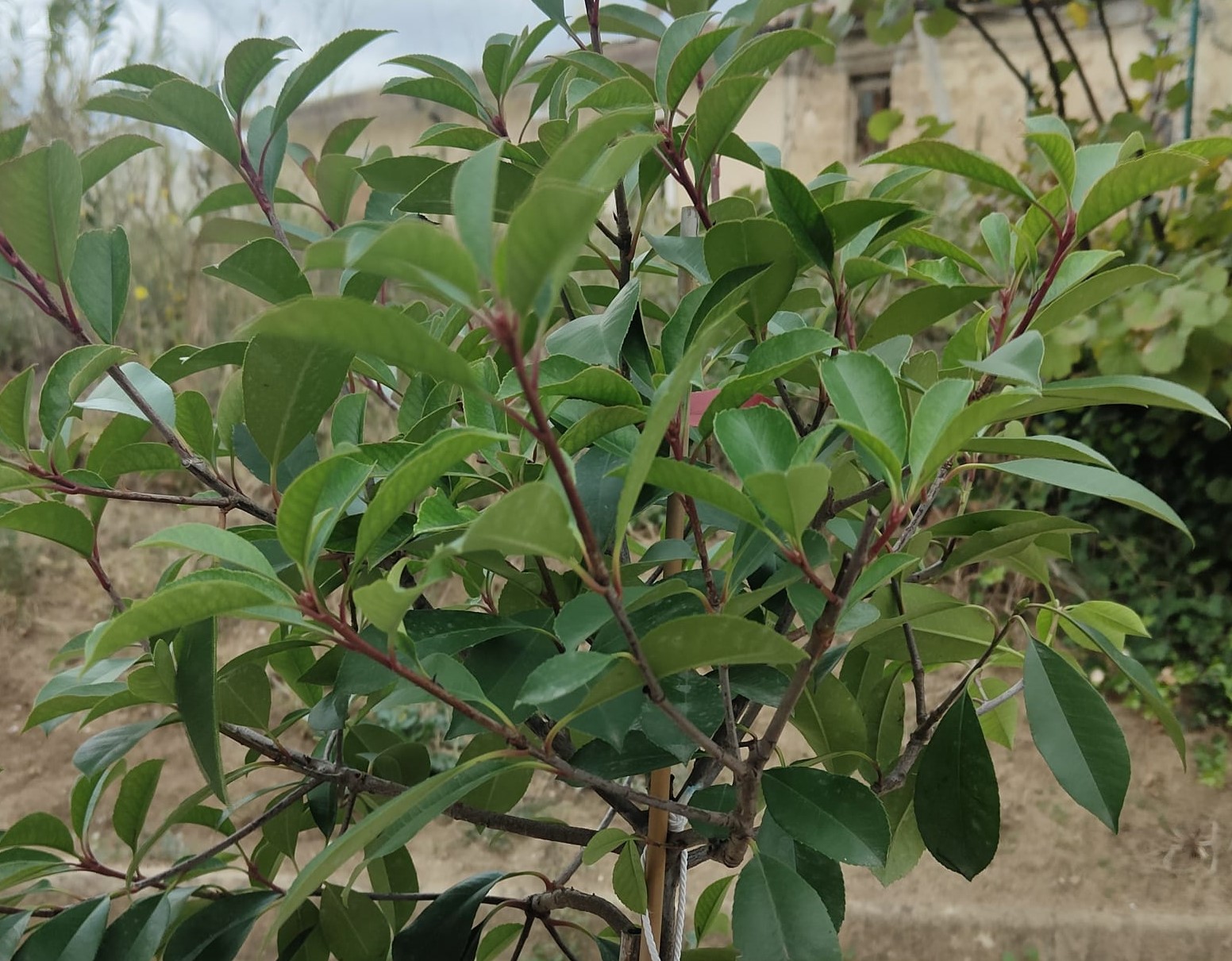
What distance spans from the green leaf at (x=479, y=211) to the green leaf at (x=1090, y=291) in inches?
12.1

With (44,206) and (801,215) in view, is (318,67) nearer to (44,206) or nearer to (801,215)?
(44,206)

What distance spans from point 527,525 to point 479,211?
0.09 metres

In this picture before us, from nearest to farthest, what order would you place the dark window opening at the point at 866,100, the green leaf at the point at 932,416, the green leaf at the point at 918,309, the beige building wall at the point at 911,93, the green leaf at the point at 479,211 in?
the green leaf at the point at 479,211, the green leaf at the point at 932,416, the green leaf at the point at 918,309, the beige building wall at the point at 911,93, the dark window opening at the point at 866,100

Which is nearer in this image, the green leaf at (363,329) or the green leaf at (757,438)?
the green leaf at (363,329)

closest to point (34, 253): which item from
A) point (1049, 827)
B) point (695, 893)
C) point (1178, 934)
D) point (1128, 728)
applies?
point (695, 893)

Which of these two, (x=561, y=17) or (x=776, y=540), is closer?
(x=776, y=540)

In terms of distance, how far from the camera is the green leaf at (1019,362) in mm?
321

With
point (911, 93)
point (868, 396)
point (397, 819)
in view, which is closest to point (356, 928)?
point (397, 819)

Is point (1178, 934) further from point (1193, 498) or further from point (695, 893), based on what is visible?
point (1193, 498)

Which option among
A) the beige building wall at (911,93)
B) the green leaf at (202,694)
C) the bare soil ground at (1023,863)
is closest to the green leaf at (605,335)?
the green leaf at (202,694)

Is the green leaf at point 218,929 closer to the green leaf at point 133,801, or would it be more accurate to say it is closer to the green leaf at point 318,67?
the green leaf at point 133,801

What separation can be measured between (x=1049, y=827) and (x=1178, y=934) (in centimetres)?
43

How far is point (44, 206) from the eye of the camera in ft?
1.41

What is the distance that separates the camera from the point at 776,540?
0.34 meters
